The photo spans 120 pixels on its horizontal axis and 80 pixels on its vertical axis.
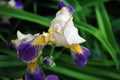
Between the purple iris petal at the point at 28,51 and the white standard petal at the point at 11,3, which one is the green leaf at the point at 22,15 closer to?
the white standard petal at the point at 11,3

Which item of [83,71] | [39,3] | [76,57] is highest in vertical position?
[39,3]

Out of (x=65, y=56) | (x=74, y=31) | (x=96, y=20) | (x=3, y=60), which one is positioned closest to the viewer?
(x=74, y=31)

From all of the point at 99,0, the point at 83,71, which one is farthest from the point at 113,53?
the point at 99,0


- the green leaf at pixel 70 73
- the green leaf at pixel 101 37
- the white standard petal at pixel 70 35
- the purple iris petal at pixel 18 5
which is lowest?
the green leaf at pixel 70 73

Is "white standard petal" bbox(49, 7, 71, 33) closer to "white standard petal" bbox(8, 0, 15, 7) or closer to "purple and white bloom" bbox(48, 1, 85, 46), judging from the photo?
"purple and white bloom" bbox(48, 1, 85, 46)

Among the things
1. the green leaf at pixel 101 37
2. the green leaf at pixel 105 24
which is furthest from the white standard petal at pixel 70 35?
the green leaf at pixel 105 24

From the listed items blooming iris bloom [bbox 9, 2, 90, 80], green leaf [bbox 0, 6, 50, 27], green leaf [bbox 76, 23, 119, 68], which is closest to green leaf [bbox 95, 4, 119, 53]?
green leaf [bbox 76, 23, 119, 68]

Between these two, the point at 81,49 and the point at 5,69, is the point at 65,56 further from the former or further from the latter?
the point at 81,49

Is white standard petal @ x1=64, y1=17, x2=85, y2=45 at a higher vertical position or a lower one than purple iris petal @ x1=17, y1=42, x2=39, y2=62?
higher

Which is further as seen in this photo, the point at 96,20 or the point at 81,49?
the point at 96,20
